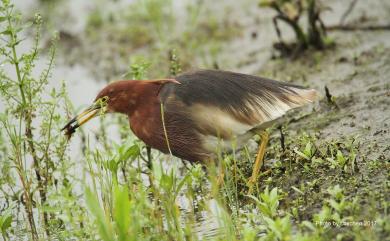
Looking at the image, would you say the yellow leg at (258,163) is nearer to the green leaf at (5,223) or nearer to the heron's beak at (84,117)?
the heron's beak at (84,117)

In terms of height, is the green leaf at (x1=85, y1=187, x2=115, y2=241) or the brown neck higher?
the brown neck

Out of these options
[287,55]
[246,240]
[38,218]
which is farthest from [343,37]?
[246,240]

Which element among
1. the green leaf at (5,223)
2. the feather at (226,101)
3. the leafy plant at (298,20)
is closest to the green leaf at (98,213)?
the green leaf at (5,223)

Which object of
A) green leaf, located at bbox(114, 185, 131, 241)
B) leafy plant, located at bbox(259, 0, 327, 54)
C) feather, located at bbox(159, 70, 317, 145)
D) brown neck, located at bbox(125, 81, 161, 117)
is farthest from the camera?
leafy plant, located at bbox(259, 0, 327, 54)

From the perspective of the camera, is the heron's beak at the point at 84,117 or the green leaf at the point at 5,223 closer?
the green leaf at the point at 5,223

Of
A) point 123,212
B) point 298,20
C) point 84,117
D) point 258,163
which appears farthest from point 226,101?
point 298,20

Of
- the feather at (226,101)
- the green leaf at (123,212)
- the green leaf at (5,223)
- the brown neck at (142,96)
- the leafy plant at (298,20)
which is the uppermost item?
the leafy plant at (298,20)

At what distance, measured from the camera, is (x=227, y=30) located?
8.95m

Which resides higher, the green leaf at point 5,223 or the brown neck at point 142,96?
the brown neck at point 142,96

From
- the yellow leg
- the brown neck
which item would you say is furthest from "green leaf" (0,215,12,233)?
the yellow leg

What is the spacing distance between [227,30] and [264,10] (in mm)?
742

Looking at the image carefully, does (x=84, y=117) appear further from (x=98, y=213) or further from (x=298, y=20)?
(x=298, y=20)

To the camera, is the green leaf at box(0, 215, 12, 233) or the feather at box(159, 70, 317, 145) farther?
the feather at box(159, 70, 317, 145)

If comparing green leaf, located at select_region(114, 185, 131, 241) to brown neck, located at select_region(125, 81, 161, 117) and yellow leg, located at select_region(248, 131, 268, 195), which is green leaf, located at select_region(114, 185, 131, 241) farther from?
brown neck, located at select_region(125, 81, 161, 117)
